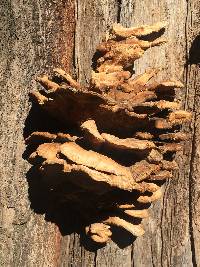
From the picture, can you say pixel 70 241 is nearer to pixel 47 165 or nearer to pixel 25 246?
pixel 25 246

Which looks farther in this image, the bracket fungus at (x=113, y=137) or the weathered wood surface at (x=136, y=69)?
the weathered wood surface at (x=136, y=69)

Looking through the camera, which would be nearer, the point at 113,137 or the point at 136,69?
the point at 113,137

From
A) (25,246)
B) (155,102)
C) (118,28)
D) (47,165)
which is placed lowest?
(25,246)

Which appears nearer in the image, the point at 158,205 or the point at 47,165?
the point at 47,165

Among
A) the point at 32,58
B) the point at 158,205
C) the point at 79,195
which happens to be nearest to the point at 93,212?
the point at 79,195
